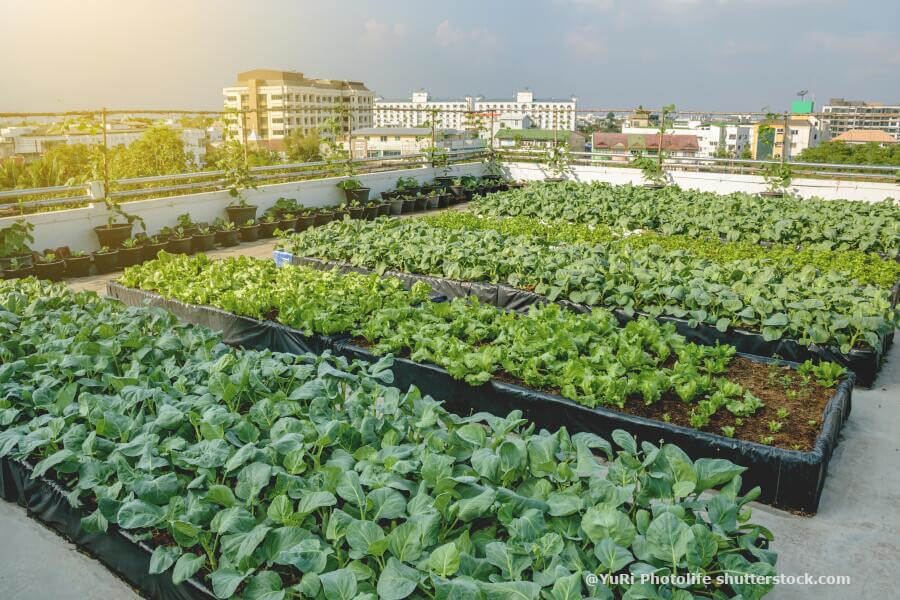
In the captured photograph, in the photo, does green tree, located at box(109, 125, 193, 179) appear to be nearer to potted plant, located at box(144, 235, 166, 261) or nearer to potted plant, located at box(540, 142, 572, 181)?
potted plant, located at box(540, 142, 572, 181)

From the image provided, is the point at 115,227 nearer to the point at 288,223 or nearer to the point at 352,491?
the point at 288,223

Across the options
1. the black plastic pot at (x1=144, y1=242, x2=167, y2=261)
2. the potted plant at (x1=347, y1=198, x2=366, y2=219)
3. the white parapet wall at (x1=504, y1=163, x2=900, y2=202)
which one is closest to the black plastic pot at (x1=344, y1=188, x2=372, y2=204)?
the potted plant at (x1=347, y1=198, x2=366, y2=219)

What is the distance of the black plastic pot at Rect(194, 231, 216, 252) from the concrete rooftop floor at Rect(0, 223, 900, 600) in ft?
22.6

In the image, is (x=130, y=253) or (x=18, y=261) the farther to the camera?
(x=130, y=253)

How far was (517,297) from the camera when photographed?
6.23 metres

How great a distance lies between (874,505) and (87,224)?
9.38 metres

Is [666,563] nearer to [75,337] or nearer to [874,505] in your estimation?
[874,505]

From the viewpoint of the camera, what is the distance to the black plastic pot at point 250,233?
34.5ft

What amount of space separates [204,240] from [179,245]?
442 millimetres

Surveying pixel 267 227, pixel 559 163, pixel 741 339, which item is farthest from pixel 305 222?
pixel 741 339

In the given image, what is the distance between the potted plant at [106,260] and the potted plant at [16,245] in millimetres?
757

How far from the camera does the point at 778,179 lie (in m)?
12.6

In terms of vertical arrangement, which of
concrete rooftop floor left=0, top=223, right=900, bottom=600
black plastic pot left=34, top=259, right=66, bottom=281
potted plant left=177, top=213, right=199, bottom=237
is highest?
potted plant left=177, top=213, right=199, bottom=237

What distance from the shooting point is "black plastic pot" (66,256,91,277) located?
8305 mm
